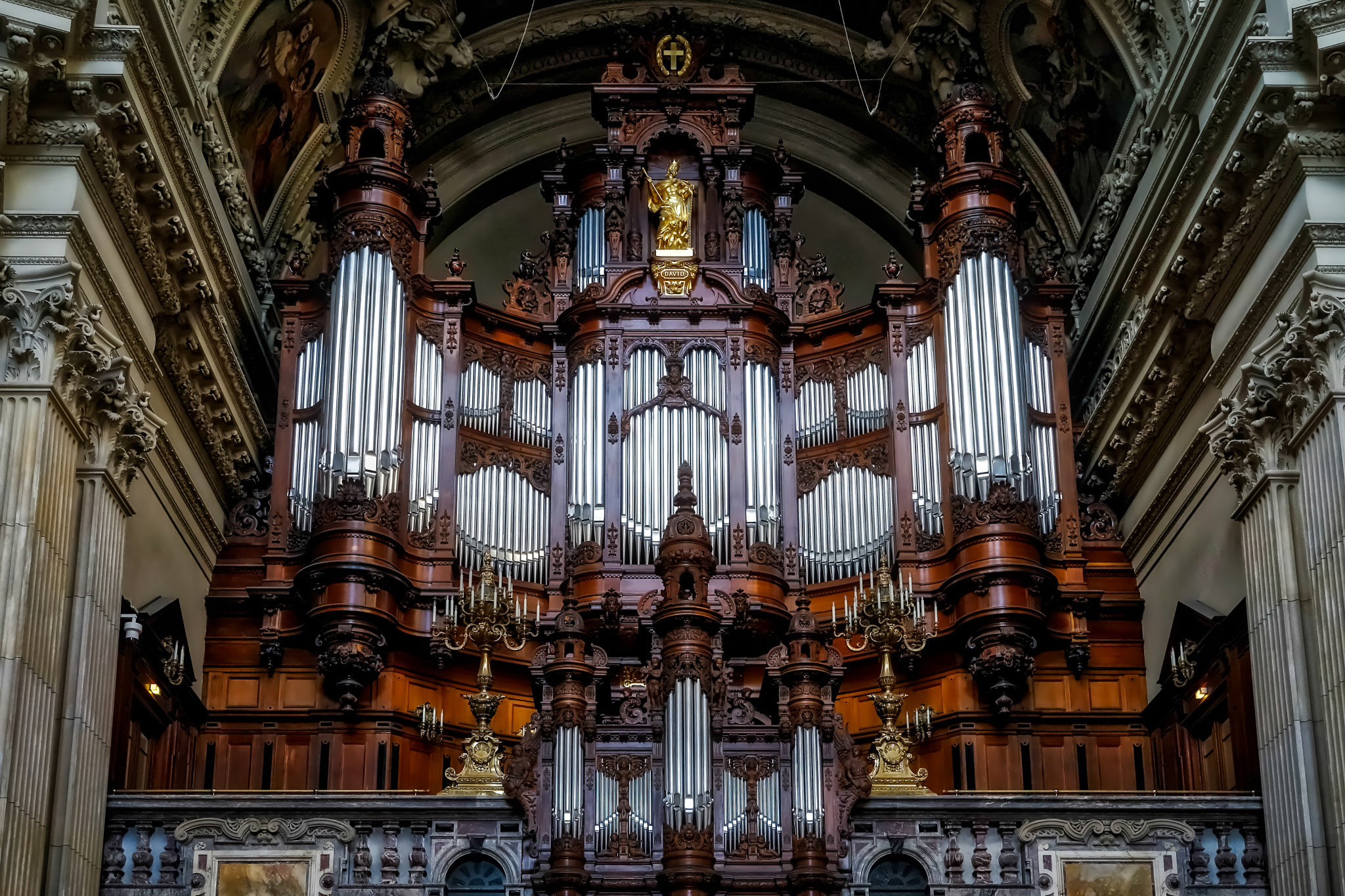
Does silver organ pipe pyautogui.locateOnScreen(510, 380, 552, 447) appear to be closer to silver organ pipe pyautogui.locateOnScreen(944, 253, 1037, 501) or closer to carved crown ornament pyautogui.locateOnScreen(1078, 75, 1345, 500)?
silver organ pipe pyautogui.locateOnScreen(944, 253, 1037, 501)

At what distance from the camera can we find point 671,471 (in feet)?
72.4

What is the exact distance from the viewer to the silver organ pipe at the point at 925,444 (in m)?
21.8

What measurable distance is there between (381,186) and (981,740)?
933cm

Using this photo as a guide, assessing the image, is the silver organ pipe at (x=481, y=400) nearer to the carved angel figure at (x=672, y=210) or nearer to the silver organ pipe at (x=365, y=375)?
the silver organ pipe at (x=365, y=375)

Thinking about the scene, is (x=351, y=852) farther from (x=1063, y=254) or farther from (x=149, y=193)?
(x=1063, y=254)

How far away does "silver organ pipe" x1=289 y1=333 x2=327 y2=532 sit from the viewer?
2166 centimetres

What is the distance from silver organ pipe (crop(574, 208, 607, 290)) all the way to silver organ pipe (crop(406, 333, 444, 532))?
2.11 m

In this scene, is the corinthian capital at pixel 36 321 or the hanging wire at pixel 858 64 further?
the hanging wire at pixel 858 64

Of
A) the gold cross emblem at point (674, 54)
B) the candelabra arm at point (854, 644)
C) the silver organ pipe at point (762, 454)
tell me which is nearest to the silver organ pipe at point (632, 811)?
the candelabra arm at point (854, 644)

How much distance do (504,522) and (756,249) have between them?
4.71 meters

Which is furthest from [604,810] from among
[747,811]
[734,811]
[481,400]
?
[481,400]

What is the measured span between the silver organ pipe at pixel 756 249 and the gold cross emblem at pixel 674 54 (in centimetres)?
230

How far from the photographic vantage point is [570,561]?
21828 millimetres

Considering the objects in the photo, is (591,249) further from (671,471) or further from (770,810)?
(770,810)
